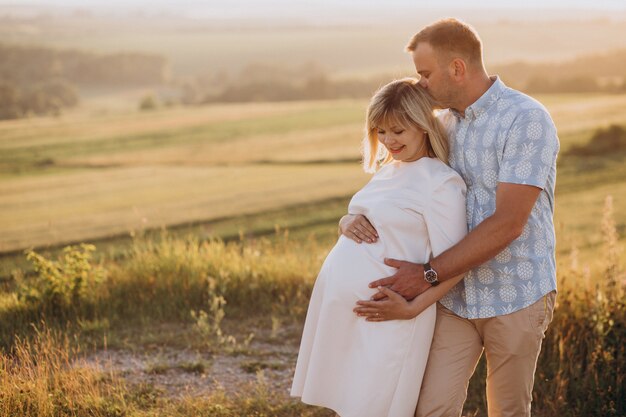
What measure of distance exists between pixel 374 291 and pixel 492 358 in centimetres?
75

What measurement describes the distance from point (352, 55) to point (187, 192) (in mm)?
91825

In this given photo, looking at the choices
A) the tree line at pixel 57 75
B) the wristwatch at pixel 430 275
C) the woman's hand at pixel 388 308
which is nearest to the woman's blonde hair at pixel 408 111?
the wristwatch at pixel 430 275

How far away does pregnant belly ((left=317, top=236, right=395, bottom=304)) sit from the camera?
4031mm

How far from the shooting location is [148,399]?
18.6 ft

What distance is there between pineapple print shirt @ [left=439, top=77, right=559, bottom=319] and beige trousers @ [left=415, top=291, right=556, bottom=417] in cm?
8

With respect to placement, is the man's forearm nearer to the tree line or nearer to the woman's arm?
the woman's arm

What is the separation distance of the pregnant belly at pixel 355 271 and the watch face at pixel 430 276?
0.18m

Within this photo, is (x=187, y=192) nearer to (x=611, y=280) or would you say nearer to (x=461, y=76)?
(x=611, y=280)

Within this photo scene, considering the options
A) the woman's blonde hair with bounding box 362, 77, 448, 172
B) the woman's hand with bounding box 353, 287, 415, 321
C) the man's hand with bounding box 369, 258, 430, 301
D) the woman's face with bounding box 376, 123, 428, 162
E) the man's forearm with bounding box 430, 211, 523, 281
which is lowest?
the woman's hand with bounding box 353, 287, 415, 321

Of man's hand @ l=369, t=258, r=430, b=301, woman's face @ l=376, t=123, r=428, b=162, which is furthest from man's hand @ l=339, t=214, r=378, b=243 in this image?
woman's face @ l=376, t=123, r=428, b=162

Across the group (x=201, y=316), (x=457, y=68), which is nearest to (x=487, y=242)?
(x=457, y=68)

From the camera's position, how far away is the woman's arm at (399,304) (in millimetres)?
3934

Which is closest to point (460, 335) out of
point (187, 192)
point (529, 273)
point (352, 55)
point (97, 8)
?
point (529, 273)

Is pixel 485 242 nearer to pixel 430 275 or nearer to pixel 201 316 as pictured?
pixel 430 275
